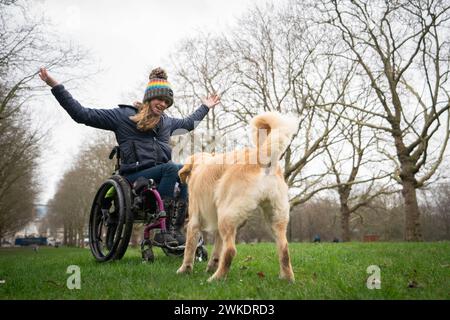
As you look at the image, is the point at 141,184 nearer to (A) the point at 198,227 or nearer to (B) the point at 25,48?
(A) the point at 198,227

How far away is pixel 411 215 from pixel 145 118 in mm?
12754

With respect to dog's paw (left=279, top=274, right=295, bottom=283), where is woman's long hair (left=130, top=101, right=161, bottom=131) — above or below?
above

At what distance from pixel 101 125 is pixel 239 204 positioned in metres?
2.59

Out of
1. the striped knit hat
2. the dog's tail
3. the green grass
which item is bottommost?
the green grass

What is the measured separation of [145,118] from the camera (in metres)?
4.73

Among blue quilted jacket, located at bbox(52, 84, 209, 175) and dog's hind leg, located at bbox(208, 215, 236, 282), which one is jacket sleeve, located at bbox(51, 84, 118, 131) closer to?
blue quilted jacket, located at bbox(52, 84, 209, 175)

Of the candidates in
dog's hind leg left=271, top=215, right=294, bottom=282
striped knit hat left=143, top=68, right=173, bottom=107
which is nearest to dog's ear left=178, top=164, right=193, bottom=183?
striped knit hat left=143, top=68, right=173, bottom=107

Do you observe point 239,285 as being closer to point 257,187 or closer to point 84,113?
point 257,187

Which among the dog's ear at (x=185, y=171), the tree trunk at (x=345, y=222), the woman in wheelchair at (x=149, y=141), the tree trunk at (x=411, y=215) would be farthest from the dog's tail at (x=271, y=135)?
the tree trunk at (x=345, y=222)

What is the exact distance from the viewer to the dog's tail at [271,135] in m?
3.06

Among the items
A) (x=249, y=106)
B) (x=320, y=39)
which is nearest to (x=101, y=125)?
(x=320, y=39)

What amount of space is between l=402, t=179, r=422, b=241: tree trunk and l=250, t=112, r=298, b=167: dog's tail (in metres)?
12.7

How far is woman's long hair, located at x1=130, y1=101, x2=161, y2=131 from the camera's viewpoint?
4.71 meters
